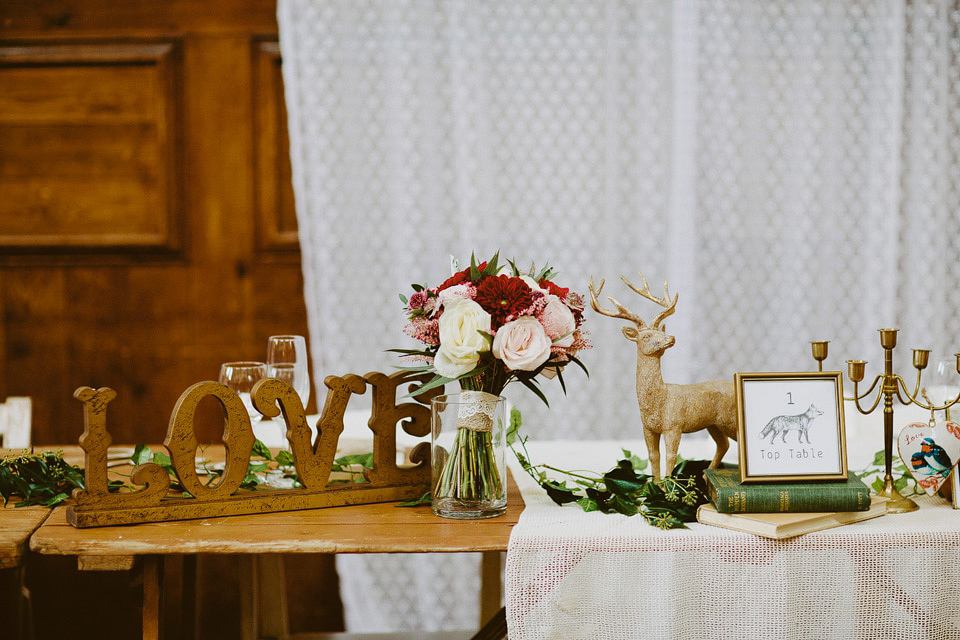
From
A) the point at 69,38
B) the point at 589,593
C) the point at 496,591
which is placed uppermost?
the point at 69,38

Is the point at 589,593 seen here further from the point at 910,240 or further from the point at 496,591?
the point at 910,240

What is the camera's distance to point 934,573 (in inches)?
45.4

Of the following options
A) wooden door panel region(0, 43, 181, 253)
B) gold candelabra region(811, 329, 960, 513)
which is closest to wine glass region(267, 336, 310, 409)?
gold candelabra region(811, 329, 960, 513)

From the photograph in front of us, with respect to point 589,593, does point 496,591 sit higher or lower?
lower

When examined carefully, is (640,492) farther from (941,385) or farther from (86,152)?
(86,152)

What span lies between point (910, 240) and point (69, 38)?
2.51m

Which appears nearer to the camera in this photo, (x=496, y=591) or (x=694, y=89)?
(x=496, y=591)

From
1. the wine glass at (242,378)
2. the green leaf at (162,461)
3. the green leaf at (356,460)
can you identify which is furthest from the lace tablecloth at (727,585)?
the green leaf at (162,461)

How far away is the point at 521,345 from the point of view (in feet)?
4.00

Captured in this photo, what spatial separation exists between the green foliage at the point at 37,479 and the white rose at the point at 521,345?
2.43 feet

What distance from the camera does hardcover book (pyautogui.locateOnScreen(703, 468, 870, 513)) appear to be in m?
1.17

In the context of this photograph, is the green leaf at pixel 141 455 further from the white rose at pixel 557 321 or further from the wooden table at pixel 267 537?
the white rose at pixel 557 321

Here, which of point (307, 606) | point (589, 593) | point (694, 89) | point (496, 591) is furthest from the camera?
point (307, 606)

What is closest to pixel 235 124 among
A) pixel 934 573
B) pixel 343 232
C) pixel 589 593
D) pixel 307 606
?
pixel 343 232
